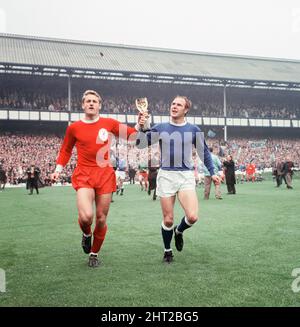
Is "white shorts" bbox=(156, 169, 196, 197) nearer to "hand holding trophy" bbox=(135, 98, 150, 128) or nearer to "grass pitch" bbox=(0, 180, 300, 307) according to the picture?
"hand holding trophy" bbox=(135, 98, 150, 128)

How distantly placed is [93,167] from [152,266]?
1.57 meters

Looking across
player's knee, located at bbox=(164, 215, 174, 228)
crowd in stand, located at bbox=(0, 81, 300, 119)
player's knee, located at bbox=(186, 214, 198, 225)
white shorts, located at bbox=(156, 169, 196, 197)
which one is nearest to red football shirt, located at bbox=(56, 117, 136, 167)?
white shorts, located at bbox=(156, 169, 196, 197)

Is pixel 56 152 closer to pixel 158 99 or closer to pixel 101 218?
pixel 158 99

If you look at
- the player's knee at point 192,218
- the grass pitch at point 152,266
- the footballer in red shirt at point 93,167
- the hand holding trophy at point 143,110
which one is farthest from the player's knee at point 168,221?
the hand holding trophy at point 143,110

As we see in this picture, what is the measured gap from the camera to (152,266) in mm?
5496

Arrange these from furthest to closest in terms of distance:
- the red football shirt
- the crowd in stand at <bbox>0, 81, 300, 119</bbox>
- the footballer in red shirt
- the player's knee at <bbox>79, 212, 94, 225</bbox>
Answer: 1. the crowd in stand at <bbox>0, 81, 300, 119</bbox>
2. the red football shirt
3. the footballer in red shirt
4. the player's knee at <bbox>79, 212, 94, 225</bbox>

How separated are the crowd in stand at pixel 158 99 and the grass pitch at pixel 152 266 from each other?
1283 inches

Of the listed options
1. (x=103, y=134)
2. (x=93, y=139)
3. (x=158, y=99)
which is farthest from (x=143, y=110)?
(x=158, y=99)

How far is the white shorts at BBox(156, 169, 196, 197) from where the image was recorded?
5945 millimetres

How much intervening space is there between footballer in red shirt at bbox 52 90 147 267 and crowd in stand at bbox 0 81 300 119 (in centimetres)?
3528

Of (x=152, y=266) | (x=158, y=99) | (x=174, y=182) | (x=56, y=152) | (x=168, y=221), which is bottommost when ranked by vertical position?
(x=152, y=266)
